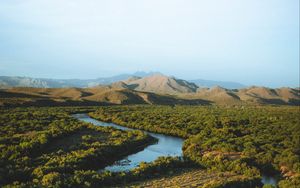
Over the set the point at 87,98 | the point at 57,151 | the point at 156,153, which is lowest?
the point at 156,153

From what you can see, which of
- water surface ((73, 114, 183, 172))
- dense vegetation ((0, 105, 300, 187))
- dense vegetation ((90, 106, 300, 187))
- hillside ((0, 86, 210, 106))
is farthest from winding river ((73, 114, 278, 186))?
hillside ((0, 86, 210, 106))

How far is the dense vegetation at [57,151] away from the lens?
37406 millimetres

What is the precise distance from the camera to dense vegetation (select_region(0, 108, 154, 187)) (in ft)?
123

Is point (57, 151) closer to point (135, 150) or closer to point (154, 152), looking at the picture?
point (135, 150)

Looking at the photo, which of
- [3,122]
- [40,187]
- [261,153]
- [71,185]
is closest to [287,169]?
[261,153]

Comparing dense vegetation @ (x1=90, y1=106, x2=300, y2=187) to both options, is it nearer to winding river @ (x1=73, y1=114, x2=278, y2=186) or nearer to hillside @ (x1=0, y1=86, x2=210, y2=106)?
winding river @ (x1=73, y1=114, x2=278, y2=186)

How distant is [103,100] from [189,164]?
419 feet

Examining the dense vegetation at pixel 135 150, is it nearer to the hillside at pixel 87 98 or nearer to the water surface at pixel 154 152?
the water surface at pixel 154 152

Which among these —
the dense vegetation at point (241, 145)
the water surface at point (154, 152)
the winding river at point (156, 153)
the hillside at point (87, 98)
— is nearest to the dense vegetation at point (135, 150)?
the dense vegetation at point (241, 145)

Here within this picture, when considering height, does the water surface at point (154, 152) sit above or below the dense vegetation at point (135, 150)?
below

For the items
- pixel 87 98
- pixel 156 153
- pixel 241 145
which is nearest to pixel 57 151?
pixel 156 153

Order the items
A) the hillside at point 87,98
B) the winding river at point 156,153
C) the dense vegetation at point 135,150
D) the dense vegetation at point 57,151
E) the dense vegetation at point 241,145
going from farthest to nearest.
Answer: the hillside at point 87,98 < the dense vegetation at point 241,145 < the winding river at point 156,153 < the dense vegetation at point 135,150 < the dense vegetation at point 57,151

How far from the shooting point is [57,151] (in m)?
50.4

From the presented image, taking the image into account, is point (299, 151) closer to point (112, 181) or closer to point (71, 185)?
point (112, 181)
